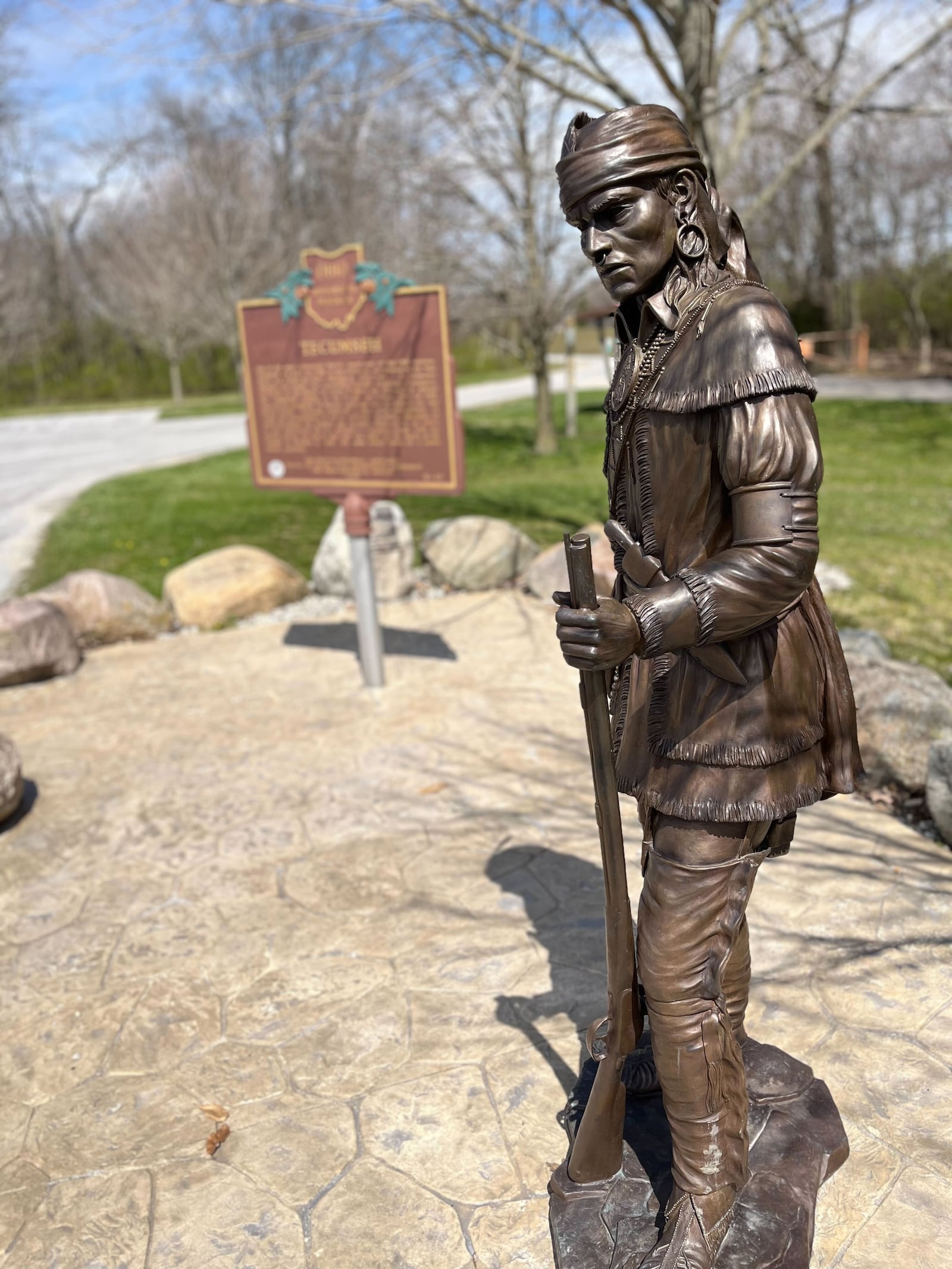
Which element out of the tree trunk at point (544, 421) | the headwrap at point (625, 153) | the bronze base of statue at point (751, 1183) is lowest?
the bronze base of statue at point (751, 1183)

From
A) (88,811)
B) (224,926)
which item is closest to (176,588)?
(88,811)

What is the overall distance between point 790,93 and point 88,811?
6.96 metres

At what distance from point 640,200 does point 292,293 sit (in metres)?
4.95

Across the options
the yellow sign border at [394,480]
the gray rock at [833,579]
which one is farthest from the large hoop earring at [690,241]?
the gray rock at [833,579]

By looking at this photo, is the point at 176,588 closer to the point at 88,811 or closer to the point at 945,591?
the point at 88,811

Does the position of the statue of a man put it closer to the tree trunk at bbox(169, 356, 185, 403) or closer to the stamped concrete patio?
the stamped concrete patio

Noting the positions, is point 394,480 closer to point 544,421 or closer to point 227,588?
point 227,588

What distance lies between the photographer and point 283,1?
6.77 m

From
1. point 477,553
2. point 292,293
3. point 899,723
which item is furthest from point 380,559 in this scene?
point 899,723

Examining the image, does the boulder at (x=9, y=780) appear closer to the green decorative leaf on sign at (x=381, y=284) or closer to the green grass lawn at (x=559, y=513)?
the green decorative leaf on sign at (x=381, y=284)

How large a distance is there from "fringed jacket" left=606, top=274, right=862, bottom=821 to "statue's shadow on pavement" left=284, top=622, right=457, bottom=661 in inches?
197

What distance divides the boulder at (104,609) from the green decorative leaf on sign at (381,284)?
3.53 meters

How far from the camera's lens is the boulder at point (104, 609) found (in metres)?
8.11

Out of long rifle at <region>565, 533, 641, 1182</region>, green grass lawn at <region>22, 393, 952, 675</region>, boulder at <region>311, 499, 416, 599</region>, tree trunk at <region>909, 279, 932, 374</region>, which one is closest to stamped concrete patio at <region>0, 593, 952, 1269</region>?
long rifle at <region>565, 533, 641, 1182</region>
